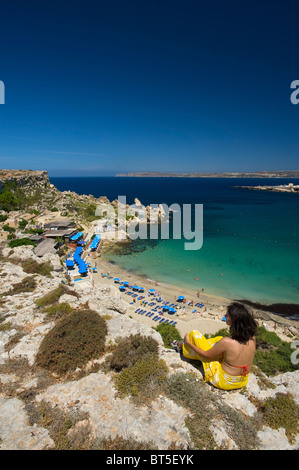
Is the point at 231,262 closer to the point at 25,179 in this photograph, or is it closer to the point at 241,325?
the point at 241,325

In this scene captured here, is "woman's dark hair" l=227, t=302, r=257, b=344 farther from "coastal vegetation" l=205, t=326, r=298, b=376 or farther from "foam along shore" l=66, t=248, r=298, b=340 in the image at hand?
"foam along shore" l=66, t=248, r=298, b=340

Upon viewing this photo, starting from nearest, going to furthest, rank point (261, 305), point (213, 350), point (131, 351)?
1. point (213, 350)
2. point (131, 351)
3. point (261, 305)

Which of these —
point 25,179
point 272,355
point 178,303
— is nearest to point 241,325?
point 272,355

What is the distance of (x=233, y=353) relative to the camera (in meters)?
4.49

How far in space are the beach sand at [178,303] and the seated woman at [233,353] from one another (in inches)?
496

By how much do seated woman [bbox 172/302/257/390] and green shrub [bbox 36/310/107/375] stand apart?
10.1 feet

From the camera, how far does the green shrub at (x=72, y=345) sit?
19.3ft

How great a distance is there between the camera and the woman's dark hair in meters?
4.36

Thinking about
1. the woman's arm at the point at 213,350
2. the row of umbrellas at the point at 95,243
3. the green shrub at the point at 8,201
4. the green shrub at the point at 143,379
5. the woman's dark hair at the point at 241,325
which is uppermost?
the green shrub at the point at 8,201

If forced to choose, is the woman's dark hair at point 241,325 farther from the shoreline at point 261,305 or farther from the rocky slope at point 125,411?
the shoreline at point 261,305

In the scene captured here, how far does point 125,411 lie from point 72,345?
2.51 metres

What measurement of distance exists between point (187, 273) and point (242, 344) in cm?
2694

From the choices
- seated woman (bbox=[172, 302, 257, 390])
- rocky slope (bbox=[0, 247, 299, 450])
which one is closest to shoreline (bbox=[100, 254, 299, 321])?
rocky slope (bbox=[0, 247, 299, 450])

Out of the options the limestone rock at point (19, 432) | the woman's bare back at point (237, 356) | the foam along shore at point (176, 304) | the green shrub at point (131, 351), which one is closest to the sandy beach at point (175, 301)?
the foam along shore at point (176, 304)
